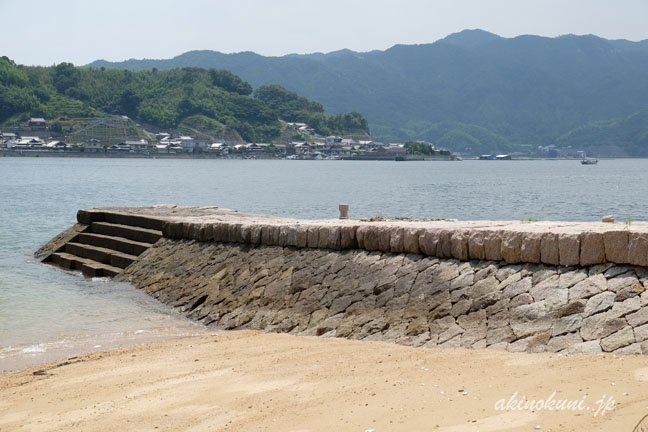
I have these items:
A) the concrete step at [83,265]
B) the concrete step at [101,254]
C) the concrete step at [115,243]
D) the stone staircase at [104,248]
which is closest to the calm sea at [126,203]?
the concrete step at [83,265]

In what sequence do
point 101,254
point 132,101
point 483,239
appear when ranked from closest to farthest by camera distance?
1. point 483,239
2. point 101,254
3. point 132,101

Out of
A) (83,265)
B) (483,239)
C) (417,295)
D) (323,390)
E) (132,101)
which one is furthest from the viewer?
(132,101)

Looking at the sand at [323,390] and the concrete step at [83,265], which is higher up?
the sand at [323,390]

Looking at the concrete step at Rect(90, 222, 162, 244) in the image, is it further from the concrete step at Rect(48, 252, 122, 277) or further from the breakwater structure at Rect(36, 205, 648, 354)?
the breakwater structure at Rect(36, 205, 648, 354)

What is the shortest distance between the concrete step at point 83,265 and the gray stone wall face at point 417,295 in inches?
138

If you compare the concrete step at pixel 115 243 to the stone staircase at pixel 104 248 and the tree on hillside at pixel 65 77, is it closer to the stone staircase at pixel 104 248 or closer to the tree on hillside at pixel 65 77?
the stone staircase at pixel 104 248

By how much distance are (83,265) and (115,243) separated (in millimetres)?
1078

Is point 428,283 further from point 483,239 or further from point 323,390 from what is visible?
point 323,390

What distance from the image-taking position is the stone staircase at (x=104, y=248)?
57.0ft

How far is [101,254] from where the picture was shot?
724 inches

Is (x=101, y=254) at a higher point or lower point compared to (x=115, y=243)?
lower

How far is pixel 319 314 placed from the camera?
411 inches

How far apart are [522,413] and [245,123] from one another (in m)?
180

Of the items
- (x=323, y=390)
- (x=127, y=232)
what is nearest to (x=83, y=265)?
(x=127, y=232)
